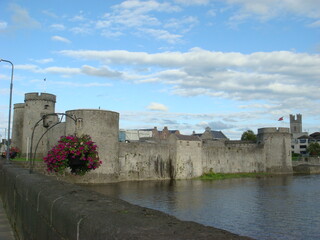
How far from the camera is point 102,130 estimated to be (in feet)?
96.5

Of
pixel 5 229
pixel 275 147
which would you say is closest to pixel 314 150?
pixel 275 147

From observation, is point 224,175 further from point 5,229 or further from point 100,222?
point 100,222

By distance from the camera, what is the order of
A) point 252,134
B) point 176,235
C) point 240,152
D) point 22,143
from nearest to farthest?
point 176,235, point 22,143, point 240,152, point 252,134

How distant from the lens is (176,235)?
6.41 ft

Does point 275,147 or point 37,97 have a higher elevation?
point 37,97

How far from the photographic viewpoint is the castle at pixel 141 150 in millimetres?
29438

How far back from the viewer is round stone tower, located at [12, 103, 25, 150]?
41.6 m

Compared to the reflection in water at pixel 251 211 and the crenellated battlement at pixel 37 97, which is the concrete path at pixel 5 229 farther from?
the crenellated battlement at pixel 37 97

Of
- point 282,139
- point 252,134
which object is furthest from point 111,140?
point 252,134

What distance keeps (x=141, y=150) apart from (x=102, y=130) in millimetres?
5634

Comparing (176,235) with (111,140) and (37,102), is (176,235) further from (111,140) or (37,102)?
(37,102)

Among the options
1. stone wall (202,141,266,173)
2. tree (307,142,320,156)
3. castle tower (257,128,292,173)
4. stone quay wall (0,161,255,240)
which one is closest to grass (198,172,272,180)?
stone wall (202,141,266,173)

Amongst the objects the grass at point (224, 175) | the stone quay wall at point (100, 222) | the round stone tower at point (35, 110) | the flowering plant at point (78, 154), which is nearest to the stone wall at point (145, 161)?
the grass at point (224, 175)

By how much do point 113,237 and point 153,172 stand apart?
32776 millimetres
